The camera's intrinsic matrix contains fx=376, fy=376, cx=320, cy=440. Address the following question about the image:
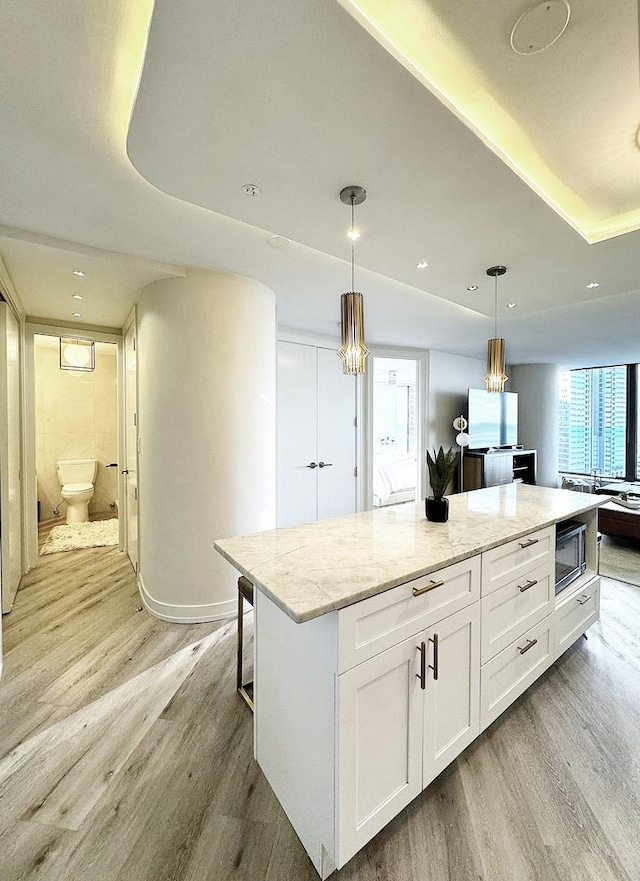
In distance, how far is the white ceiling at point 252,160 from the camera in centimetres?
97

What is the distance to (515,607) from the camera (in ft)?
5.60

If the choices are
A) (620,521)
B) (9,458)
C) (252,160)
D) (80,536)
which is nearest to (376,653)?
(252,160)

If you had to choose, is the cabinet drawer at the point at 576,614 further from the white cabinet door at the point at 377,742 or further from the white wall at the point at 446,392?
the white wall at the point at 446,392

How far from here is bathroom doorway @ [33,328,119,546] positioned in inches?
203

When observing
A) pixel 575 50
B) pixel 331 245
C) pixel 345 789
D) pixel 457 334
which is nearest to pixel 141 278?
pixel 331 245

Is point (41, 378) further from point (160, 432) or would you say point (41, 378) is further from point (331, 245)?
point (331, 245)

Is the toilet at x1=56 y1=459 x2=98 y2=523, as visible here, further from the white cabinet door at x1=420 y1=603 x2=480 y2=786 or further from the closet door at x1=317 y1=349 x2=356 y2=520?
the white cabinet door at x1=420 y1=603 x2=480 y2=786

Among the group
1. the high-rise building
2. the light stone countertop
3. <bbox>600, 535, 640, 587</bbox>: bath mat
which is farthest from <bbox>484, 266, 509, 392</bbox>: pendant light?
the high-rise building

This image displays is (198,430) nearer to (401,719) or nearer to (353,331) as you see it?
(353,331)

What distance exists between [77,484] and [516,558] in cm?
542

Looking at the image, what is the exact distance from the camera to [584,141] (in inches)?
56.6

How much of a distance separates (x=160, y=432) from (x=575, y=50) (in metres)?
2.64

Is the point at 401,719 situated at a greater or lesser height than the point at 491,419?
lesser

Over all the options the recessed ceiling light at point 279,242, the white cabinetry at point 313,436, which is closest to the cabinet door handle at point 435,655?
the recessed ceiling light at point 279,242
